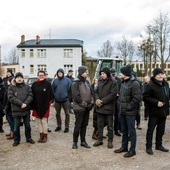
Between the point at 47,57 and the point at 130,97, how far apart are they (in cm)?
3966

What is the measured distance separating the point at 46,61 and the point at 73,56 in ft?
16.0

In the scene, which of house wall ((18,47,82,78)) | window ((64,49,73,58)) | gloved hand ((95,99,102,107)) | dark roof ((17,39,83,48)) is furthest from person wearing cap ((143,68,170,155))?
window ((64,49,73,58))

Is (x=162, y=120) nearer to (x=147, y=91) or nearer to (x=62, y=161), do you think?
(x=147, y=91)

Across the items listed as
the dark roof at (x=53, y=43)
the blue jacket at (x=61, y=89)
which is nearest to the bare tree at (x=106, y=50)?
the dark roof at (x=53, y=43)

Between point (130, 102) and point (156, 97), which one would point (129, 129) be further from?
point (156, 97)

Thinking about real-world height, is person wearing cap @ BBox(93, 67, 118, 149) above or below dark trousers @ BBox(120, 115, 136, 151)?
above

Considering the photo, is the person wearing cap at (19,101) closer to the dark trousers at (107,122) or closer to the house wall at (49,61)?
the dark trousers at (107,122)

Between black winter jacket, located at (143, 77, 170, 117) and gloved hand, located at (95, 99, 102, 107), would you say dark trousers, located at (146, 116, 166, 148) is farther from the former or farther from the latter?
gloved hand, located at (95, 99, 102, 107)

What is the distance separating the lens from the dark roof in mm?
43431

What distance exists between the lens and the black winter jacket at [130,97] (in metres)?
5.42

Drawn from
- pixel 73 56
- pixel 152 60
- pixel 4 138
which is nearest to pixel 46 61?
pixel 73 56

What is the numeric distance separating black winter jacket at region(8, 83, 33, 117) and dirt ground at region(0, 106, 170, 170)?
0.85 meters

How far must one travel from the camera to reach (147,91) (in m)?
5.64

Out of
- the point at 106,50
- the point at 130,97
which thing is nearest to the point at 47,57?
the point at 106,50
